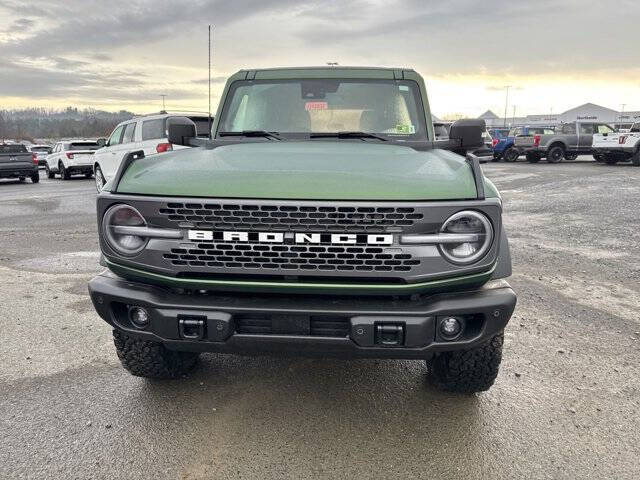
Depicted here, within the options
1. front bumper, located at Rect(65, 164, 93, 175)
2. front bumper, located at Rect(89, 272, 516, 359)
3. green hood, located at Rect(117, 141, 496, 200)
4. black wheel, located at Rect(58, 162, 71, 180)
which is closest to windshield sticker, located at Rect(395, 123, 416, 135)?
→ green hood, located at Rect(117, 141, 496, 200)

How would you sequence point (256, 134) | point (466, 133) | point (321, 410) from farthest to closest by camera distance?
point (256, 134) → point (466, 133) → point (321, 410)

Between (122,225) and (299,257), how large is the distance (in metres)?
0.92

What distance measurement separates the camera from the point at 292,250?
2430mm

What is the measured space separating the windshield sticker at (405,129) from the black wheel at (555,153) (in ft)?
78.2

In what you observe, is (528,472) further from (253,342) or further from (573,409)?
(253,342)

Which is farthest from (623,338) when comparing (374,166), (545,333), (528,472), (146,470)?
(146,470)

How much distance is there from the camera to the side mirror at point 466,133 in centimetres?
364

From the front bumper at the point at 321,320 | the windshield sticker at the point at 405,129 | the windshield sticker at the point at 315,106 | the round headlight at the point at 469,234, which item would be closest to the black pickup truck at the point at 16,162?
the windshield sticker at the point at 315,106

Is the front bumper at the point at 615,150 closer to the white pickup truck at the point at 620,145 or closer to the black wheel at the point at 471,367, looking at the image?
the white pickup truck at the point at 620,145

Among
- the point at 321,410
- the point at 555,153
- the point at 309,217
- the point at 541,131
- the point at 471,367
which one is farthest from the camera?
the point at 541,131

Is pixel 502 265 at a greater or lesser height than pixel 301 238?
lesser

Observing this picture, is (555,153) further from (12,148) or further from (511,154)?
(12,148)

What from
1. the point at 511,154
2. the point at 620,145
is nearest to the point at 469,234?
the point at 620,145

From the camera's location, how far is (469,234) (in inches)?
96.7
